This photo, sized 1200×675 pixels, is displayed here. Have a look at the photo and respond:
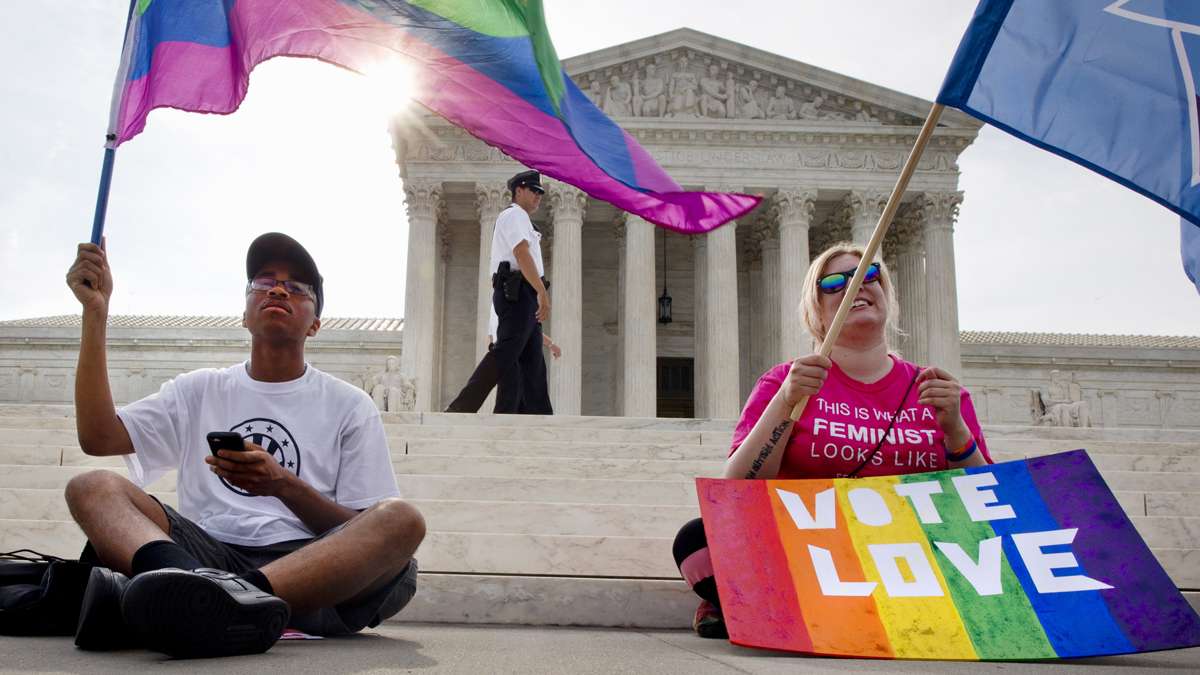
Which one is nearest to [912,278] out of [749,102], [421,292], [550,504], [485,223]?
[749,102]

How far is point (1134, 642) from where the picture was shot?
327 centimetres

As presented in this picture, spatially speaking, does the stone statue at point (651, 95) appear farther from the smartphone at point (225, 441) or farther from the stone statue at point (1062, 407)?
the smartphone at point (225, 441)

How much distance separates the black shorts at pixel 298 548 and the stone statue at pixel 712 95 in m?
26.2

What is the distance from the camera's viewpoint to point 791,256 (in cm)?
2784

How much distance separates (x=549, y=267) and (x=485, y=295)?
3.80 meters

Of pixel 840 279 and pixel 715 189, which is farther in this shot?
pixel 715 189

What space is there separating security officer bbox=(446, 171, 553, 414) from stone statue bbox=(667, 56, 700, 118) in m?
18.5

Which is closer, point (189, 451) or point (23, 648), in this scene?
point (23, 648)

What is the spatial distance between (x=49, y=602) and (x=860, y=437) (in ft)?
9.99

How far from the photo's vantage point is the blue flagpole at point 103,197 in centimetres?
375

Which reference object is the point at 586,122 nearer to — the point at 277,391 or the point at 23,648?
the point at 277,391

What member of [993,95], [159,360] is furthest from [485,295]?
[993,95]

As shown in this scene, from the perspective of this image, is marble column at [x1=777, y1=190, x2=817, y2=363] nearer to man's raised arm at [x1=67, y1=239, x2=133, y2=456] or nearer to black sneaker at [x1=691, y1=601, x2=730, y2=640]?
black sneaker at [x1=691, y1=601, x2=730, y2=640]

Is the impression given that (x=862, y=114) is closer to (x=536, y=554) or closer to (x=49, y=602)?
(x=536, y=554)
